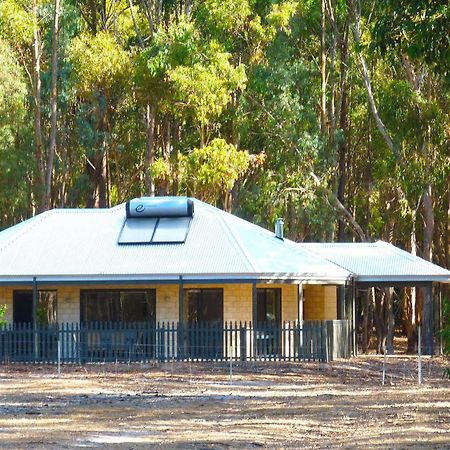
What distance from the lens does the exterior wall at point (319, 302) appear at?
4075 cm

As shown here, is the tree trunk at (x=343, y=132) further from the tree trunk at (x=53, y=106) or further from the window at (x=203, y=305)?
the window at (x=203, y=305)

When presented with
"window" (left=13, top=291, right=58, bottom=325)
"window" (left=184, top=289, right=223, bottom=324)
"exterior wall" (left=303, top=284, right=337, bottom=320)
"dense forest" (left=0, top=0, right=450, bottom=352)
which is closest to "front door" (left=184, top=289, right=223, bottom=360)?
"window" (left=184, top=289, right=223, bottom=324)

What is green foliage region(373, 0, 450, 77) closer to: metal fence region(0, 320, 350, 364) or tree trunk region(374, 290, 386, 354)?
metal fence region(0, 320, 350, 364)

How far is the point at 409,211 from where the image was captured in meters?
52.2

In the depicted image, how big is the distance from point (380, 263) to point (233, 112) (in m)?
12.4

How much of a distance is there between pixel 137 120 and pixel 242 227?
1974cm

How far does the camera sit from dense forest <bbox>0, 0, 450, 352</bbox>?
158ft

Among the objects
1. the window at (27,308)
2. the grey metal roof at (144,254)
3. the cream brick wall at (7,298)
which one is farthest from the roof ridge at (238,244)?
the cream brick wall at (7,298)

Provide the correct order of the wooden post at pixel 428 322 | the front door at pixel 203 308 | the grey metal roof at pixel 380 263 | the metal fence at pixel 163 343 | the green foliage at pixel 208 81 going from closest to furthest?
the metal fence at pixel 163 343, the front door at pixel 203 308, the grey metal roof at pixel 380 263, the wooden post at pixel 428 322, the green foliage at pixel 208 81

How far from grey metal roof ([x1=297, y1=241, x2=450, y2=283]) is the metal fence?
18.8 feet

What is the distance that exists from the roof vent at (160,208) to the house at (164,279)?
0.09ft

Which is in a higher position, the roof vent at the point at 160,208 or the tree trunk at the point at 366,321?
the roof vent at the point at 160,208

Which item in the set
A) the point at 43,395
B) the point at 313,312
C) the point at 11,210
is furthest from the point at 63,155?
the point at 43,395

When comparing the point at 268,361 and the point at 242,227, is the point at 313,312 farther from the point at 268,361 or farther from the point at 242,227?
the point at 268,361
